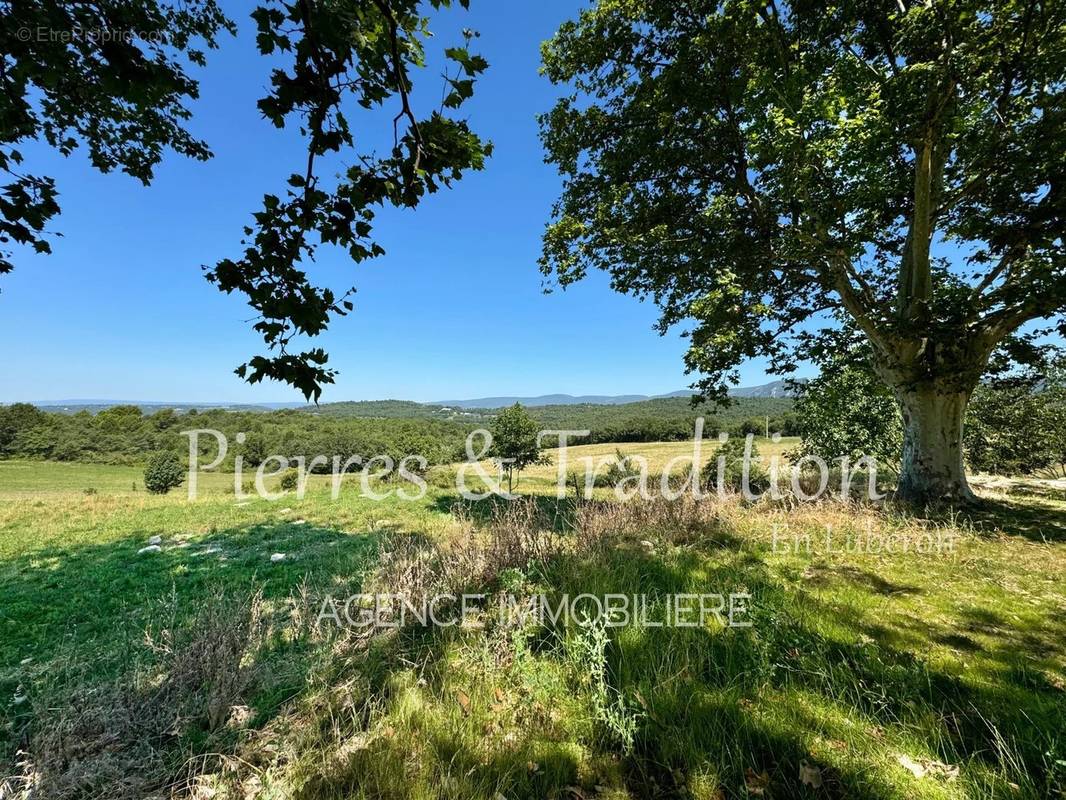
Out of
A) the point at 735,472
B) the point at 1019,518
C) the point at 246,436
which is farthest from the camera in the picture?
the point at 246,436

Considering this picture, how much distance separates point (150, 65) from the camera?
8.14ft

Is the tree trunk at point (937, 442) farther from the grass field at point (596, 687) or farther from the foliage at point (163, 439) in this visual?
the foliage at point (163, 439)

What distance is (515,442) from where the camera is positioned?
22.0 meters

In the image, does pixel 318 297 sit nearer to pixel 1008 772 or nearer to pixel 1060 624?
pixel 1008 772

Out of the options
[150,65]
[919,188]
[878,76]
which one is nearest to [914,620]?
[150,65]

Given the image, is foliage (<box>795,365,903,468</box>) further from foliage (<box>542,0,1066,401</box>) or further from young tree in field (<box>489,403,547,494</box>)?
young tree in field (<box>489,403,547,494</box>)

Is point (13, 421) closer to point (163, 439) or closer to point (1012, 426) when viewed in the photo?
point (163, 439)

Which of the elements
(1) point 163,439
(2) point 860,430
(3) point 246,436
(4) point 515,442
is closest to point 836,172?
(2) point 860,430

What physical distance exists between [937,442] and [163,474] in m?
46.5

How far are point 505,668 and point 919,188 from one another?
10.2 meters

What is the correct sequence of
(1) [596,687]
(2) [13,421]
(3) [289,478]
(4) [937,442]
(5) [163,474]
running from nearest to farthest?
1. (1) [596,687]
2. (4) [937,442]
3. (5) [163,474]
4. (3) [289,478]
5. (2) [13,421]

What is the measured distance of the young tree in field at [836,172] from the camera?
19.6ft

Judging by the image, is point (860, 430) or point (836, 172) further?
point (860, 430)

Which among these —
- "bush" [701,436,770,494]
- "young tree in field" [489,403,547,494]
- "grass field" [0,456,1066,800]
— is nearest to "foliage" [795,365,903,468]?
"bush" [701,436,770,494]
